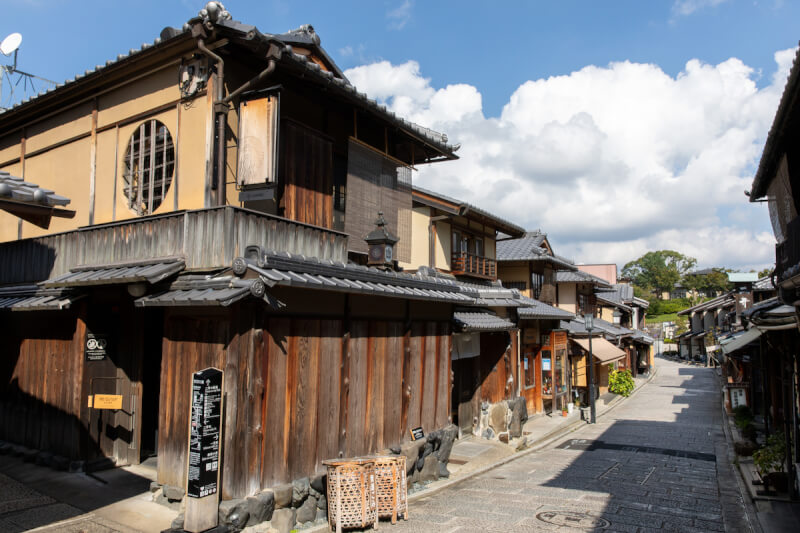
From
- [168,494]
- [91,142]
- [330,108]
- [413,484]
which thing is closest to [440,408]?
[413,484]

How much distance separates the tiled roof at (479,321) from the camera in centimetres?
1584

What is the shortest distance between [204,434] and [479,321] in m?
11.0

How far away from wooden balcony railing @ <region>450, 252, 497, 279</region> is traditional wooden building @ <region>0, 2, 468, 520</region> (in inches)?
380

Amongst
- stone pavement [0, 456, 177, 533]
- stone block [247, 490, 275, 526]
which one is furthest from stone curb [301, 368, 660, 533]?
stone pavement [0, 456, 177, 533]

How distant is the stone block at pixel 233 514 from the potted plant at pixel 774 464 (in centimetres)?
1191

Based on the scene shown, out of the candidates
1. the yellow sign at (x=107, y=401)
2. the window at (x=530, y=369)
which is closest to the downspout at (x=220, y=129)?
the yellow sign at (x=107, y=401)

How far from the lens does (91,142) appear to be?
11969 mm

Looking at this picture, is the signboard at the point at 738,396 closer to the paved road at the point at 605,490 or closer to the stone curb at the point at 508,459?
the paved road at the point at 605,490

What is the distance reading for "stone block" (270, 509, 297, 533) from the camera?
28.7 ft

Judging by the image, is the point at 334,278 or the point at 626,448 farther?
the point at 626,448

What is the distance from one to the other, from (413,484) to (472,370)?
7.57 metres

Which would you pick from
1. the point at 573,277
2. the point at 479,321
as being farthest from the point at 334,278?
the point at 573,277

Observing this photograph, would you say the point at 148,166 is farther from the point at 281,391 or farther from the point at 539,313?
the point at 539,313

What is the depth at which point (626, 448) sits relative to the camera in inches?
739
